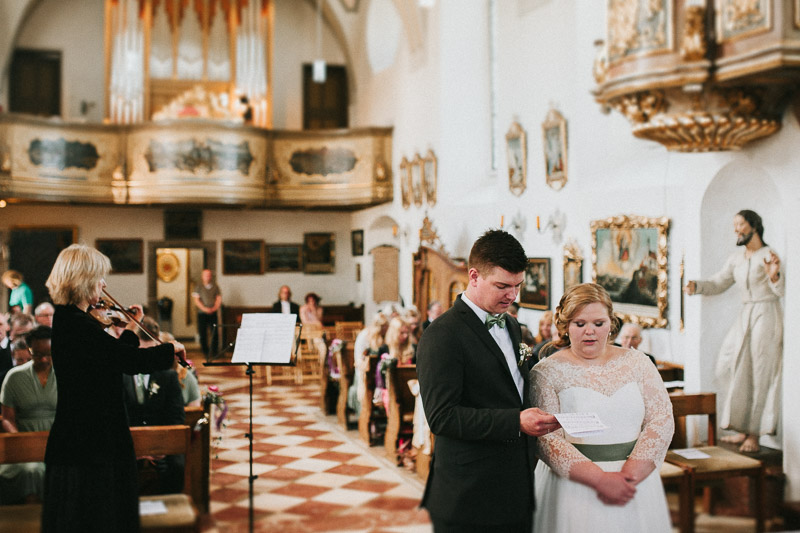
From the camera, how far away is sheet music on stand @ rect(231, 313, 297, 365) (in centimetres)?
451

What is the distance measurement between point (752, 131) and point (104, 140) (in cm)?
1294

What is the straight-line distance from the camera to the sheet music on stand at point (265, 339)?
4.51 meters

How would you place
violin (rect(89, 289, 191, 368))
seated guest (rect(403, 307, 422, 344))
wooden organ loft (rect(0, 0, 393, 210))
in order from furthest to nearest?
wooden organ loft (rect(0, 0, 393, 210)), seated guest (rect(403, 307, 422, 344)), violin (rect(89, 289, 191, 368))

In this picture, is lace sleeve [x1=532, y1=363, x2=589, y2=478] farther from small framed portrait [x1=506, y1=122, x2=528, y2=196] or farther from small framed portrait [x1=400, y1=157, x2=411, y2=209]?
small framed portrait [x1=400, y1=157, x2=411, y2=209]

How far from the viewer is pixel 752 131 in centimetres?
540

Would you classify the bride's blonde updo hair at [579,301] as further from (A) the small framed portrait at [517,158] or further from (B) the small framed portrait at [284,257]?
(B) the small framed portrait at [284,257]

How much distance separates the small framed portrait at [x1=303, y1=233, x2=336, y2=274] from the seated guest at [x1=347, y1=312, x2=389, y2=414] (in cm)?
966

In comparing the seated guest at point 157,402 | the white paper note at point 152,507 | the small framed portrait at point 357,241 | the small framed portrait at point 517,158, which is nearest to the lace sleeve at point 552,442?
the white paper note at point 152,507

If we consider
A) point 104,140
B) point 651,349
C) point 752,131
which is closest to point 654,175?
point 651,349

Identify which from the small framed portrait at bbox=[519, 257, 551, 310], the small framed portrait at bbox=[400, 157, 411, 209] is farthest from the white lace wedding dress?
the small framed portrait at bbox=[400, 157, 411, 209]

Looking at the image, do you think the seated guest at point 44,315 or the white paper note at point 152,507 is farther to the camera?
the seated guest at point 44,315

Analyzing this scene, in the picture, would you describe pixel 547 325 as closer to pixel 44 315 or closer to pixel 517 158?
pixel 517 158

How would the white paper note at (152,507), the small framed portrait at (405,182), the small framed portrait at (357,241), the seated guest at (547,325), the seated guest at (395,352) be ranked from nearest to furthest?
the white paper note at (152,507) → the seated guest at (547,325) → the seated guest at (395,352) → the small framed portrait at (405,182) → the small framed portrait at (357,241)

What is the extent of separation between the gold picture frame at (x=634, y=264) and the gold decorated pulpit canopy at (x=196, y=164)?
743cm
